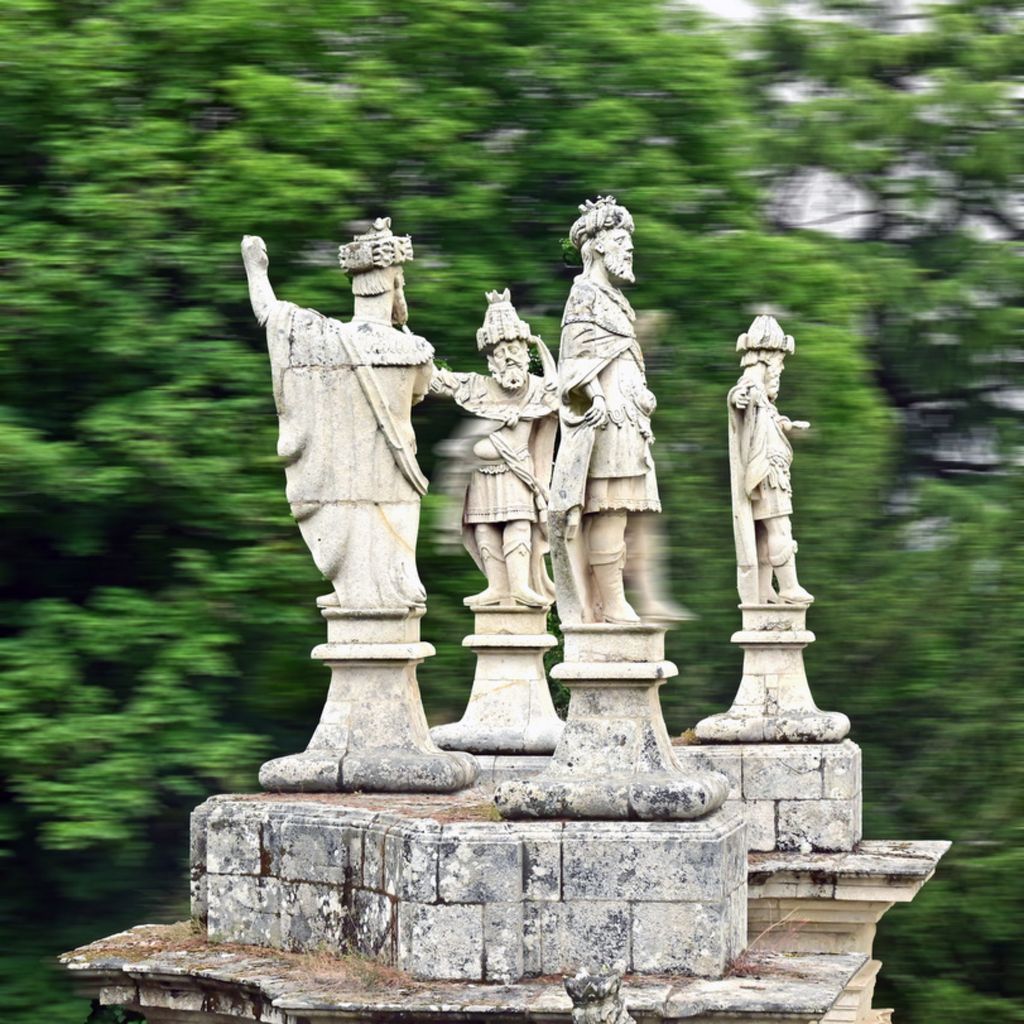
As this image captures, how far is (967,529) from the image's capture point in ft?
68.2

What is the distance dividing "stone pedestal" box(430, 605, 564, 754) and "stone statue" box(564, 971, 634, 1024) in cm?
533

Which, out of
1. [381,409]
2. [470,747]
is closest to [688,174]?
[470,747]

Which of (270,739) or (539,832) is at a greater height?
(539,832)

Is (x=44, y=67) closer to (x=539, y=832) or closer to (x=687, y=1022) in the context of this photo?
(x=539, y=832)

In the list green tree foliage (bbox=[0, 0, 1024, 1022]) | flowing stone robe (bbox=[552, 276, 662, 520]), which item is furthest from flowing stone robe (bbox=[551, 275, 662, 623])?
green tree foliage (bbox=[0, 0, 1024, 1022])

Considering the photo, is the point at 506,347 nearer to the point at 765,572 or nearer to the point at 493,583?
the point at 493,583

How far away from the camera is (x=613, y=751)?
9898 mm

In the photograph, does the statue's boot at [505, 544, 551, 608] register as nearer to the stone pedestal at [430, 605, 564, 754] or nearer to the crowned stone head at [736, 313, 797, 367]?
the stone pedestal at [430, 605, 564, 754]

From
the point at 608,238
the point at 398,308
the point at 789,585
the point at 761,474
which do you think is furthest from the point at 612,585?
the point at 789,585

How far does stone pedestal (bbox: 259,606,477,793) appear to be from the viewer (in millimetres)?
11117

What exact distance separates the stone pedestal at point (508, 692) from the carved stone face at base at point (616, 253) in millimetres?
3793

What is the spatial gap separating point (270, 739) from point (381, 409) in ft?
17.2

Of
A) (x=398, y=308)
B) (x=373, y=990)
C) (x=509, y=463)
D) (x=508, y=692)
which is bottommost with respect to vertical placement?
(x=508, y=692)

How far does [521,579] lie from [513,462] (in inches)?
29.3
